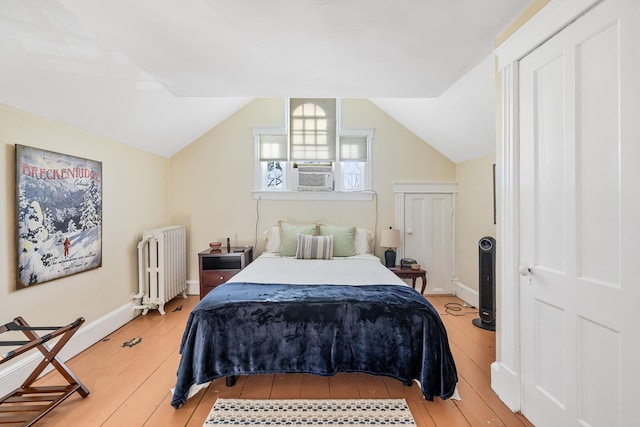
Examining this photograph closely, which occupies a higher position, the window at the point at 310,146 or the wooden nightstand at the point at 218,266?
the window at the point at 310,146

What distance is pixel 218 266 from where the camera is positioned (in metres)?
3.61

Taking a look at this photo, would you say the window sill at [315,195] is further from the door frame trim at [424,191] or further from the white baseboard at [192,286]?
the white baseboard at [192,286]

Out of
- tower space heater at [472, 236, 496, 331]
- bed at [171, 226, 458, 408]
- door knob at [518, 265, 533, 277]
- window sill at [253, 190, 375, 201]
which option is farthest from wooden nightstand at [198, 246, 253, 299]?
door knob at [518, 265, 533, 277]

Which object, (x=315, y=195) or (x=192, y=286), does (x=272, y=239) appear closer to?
(x=315, y=195)

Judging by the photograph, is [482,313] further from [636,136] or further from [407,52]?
[407,52]

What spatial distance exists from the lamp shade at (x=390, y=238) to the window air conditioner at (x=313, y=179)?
97 cm

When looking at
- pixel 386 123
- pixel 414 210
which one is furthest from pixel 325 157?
pixel 414 210

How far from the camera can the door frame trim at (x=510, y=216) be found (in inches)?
68.5

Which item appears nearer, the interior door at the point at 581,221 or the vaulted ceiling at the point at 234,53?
the interior door at the point at 581,221

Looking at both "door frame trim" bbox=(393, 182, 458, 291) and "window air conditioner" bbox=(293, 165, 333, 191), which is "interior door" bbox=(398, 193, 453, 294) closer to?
"door frame trim" bbox=(393, 182, 458, 291)

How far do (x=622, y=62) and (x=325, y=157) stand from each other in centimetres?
318

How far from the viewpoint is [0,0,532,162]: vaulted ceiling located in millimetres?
1620

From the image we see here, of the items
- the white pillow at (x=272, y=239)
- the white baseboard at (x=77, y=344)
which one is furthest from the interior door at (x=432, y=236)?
the white baseboard at (x=77, y=344)

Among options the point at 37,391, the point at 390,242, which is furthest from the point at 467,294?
the point at 37,391
